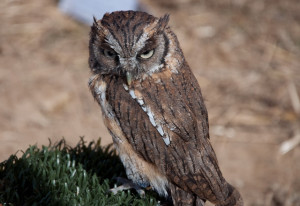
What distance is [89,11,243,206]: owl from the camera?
8.81ft

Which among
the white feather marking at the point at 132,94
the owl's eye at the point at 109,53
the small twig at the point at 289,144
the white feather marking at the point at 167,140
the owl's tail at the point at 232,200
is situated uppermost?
the small twig at the point at 289,144

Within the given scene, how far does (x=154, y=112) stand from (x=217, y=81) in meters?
3.20

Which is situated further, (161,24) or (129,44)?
(161,24)

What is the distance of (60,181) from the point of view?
9.20ft

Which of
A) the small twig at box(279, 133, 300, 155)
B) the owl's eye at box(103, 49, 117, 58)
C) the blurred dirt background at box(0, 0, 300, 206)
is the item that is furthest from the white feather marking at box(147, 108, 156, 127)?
the small twig at box(279, 133, 300, 155)

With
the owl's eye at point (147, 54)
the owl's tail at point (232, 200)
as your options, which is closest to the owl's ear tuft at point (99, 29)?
the owl's eye at point (147, 54)

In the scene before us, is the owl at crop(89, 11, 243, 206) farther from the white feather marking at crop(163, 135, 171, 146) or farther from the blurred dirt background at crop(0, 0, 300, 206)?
the blurred dirt background at crop(0, 0, 300, 206)

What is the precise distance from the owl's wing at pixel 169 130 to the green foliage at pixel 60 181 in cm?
→ 27

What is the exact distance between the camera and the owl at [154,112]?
2686 millimetres

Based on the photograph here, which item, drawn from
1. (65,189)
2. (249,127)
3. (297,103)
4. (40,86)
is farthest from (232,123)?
(65,189)

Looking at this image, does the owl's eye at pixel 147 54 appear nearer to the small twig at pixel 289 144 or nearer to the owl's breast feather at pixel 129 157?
the owl's breast feather at pixel 129 157

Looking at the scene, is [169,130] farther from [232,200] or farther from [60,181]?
[60,181]

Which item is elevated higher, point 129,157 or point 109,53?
point 109,53

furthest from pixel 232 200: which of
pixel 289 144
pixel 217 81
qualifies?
pixel 217 81
